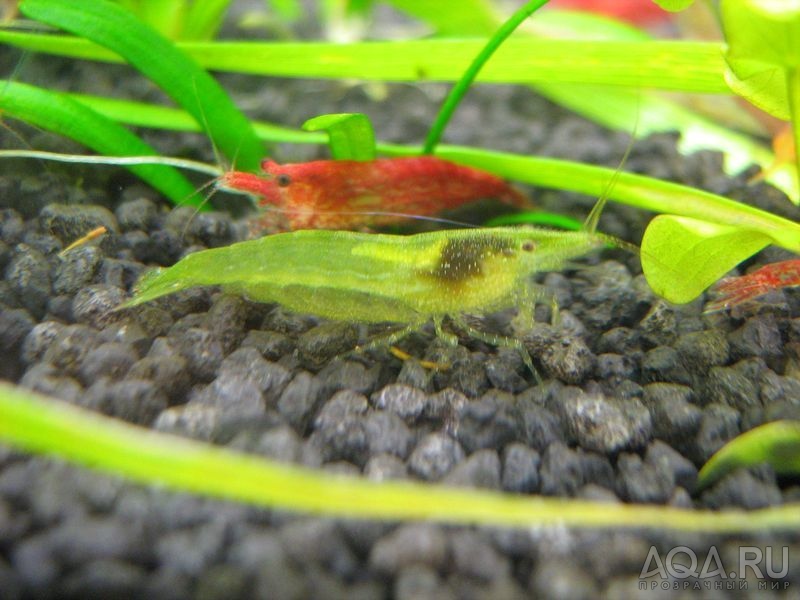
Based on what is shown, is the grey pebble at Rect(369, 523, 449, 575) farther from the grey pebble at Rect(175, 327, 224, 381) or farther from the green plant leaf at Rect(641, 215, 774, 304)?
the green plant leaf at Rect(641, 215, 774, 304)

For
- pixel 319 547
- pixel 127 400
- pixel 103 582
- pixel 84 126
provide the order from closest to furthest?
pixel 103 582, pixel 319 547, pixel 127 400, pixel 84 126

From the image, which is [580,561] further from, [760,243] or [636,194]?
[636,194]

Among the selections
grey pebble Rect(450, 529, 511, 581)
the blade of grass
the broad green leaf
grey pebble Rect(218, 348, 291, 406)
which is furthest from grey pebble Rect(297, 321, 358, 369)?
the broad green leaf

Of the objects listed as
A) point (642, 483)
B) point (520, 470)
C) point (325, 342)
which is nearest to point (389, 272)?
point (325, 342)

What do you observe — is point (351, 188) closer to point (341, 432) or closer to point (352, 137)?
point (352, 137)

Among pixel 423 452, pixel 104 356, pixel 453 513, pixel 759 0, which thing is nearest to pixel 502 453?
pixel 423 452
